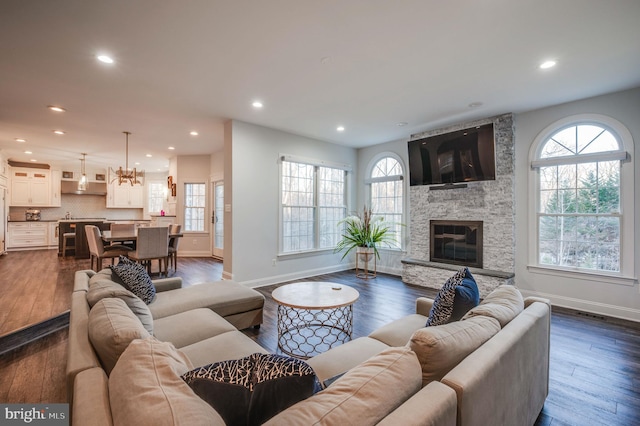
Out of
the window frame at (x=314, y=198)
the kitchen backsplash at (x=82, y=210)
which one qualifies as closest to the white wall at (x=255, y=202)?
the window frame at (x=314, y=198)

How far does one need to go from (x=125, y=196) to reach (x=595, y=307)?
40.1 ft

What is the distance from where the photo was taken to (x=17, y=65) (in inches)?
114

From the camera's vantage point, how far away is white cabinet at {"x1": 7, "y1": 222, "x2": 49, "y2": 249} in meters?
7.85

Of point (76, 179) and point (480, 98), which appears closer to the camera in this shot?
point (480, 98)

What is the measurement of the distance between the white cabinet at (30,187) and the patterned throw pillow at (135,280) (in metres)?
8.87

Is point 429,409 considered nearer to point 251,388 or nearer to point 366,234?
point 251,388

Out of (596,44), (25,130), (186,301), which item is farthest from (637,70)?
(25,130)

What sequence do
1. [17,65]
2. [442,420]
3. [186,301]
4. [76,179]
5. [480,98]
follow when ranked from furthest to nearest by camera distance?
[76,179] → [480,98] → [17,65] → [186,301] → [442,420]

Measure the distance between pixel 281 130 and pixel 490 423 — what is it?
4887 mm

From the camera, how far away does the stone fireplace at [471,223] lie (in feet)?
14.1

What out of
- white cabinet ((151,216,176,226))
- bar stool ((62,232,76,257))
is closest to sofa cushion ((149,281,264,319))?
white cabinet ((151,216,176,226))

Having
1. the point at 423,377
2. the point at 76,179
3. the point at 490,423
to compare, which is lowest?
the point at 490,423

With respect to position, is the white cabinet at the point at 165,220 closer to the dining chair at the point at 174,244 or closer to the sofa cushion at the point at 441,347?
the dining chair at the point at 174,244

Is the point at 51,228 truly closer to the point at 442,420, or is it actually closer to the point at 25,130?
the point at 25,130
